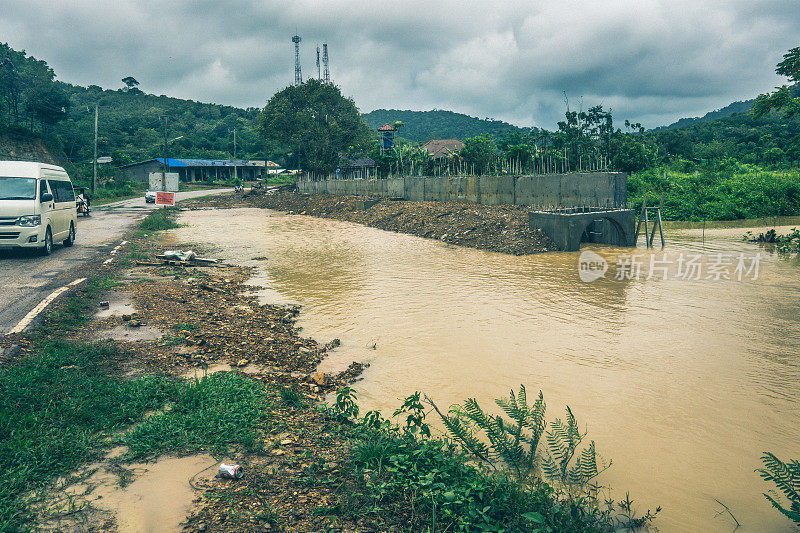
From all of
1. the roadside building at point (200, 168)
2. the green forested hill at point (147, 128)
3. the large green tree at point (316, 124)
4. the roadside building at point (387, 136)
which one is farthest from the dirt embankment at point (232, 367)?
the roadside building at point (200, 168)

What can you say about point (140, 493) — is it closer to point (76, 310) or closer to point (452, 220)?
point (76, 310)

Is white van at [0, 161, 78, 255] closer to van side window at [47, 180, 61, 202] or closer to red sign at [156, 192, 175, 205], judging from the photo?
van side window at [47, 180, 61, 202]

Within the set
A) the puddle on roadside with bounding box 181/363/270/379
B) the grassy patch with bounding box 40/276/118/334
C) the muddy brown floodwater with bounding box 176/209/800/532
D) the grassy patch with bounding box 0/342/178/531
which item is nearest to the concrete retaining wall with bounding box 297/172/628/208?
the muddy brown floodwater with bounding box 176/209/800/532

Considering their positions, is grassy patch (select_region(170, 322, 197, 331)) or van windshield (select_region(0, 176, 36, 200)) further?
van windshield (select_region(0, 176, 36, 200))

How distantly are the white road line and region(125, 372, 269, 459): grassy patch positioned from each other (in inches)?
122

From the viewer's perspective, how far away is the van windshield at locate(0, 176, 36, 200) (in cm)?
1171

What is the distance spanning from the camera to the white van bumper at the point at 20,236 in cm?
1134

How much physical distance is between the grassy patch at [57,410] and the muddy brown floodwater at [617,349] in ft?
8.01

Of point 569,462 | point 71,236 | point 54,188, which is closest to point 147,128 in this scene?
point 71,236

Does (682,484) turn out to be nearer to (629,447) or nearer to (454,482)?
(629,447)

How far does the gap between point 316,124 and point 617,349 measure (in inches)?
1809

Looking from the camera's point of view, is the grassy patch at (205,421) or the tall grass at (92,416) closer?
the tall grass at (92,416)

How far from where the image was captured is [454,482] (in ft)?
11.9

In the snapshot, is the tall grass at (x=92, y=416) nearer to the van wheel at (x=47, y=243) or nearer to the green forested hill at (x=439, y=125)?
the van wheel at (x=47, y=243)
